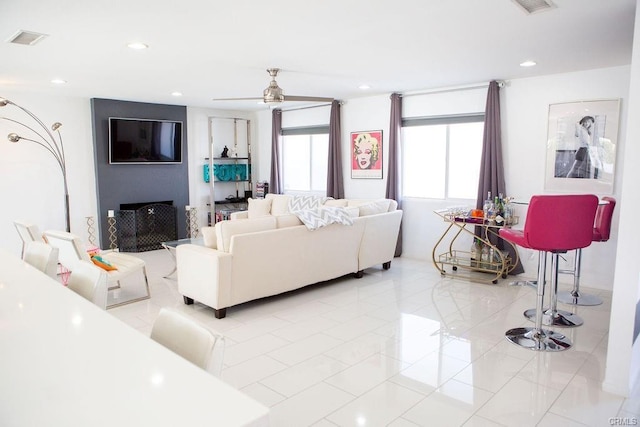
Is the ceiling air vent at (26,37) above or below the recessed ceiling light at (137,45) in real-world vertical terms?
below

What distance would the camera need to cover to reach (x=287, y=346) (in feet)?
11.8

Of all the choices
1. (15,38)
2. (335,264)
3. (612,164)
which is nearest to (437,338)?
→ (335,264)

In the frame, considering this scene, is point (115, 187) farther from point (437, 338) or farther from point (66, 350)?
point (66, 350)

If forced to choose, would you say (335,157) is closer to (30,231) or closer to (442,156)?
(442,156)

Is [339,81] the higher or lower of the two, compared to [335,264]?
higher

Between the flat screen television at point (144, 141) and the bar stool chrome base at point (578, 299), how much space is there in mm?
6328

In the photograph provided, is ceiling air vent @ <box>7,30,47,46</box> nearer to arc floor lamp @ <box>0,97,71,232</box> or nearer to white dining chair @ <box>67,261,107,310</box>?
white dining chair @ <box>67,261,107,310</box>

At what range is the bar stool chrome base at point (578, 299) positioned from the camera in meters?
4.63

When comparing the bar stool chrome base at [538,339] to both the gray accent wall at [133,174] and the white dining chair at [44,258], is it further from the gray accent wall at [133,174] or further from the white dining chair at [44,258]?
the gray accent wall at [133,174]

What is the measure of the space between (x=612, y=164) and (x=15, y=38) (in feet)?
19.3

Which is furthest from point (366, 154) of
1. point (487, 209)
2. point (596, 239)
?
point (596, 239)

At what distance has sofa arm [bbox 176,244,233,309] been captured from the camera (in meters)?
4.09

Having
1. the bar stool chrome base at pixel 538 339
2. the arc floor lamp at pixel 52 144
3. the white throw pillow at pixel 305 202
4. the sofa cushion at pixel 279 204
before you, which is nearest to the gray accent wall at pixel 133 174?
the arc floor lamp at pixel 52 144

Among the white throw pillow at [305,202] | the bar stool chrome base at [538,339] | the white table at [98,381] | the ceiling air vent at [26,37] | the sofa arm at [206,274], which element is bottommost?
the bar stool chrome base at [538,339]
